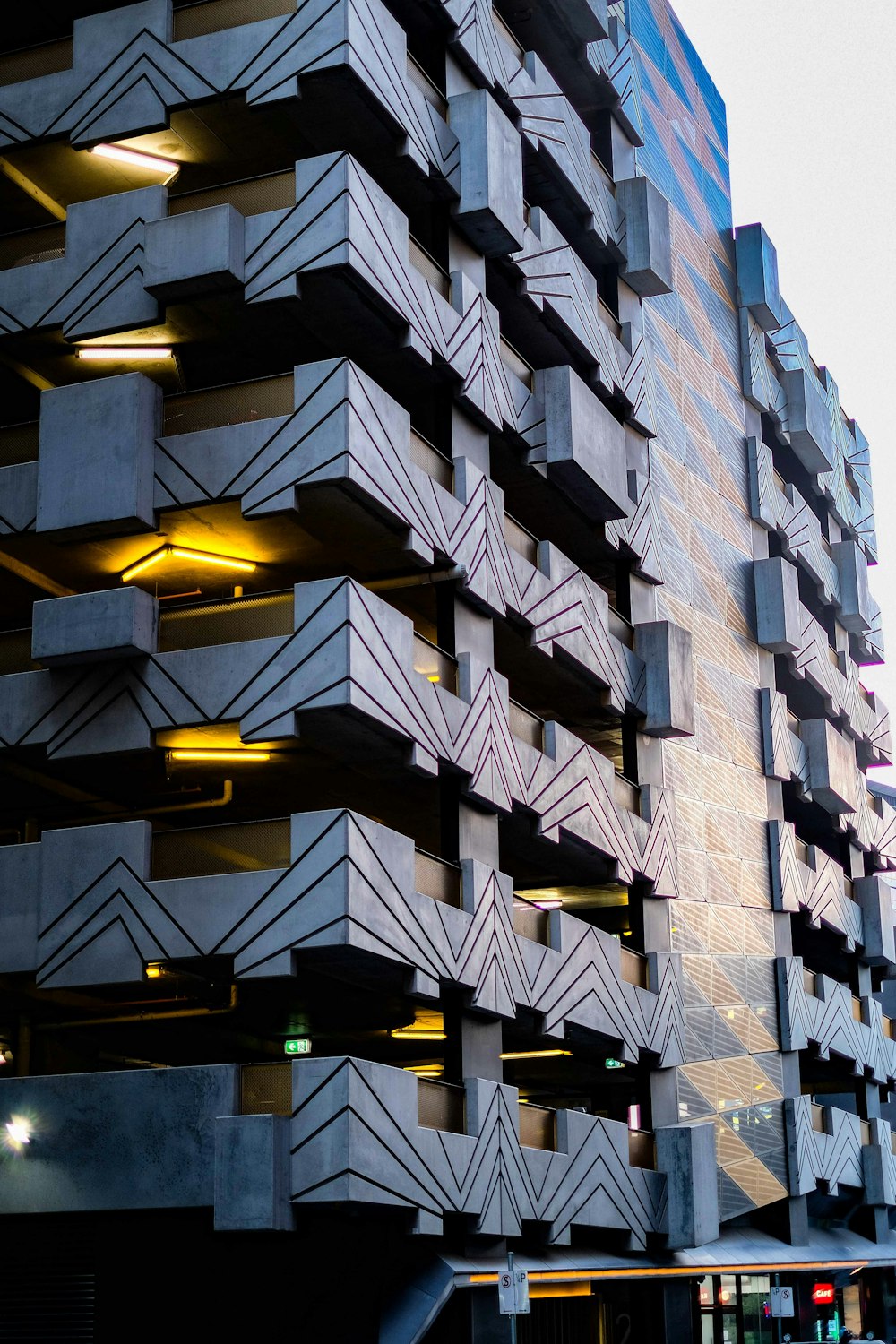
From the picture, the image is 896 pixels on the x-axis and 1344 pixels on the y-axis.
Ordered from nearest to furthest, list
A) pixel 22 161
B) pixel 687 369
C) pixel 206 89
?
pixel 206 89, pixel 22 161, pixel 687 369

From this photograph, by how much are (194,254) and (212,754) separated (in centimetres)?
814

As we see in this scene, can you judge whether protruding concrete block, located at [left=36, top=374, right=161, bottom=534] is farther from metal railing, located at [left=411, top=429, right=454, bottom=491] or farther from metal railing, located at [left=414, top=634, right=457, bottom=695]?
metal railing, located at [left=414, top=634, right=457, bottom=695]

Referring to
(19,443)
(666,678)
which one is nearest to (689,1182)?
(666,678)

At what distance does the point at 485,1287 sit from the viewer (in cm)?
2970

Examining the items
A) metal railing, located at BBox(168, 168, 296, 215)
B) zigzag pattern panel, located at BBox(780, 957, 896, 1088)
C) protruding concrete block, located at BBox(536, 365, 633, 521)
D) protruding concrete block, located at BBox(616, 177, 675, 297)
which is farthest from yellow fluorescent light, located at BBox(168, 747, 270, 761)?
zigzag pattern panel, located at BBox(780, 957, 896, 1088)

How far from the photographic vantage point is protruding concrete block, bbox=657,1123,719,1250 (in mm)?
37062

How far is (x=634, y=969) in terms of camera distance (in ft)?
128

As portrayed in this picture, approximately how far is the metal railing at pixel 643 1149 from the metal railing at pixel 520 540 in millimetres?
11826

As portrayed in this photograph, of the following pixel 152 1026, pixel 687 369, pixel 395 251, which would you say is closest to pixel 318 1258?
pixel 152 1026

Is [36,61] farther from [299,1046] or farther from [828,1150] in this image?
[828,1150]

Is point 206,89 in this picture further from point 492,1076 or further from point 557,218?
point 492,1076

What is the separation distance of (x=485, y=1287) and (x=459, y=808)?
7952 mm

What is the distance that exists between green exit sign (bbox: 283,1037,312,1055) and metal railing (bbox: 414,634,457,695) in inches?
374

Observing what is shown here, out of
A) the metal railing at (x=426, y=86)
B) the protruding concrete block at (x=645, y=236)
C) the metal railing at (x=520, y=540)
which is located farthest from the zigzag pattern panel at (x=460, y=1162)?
the protruding concrete block at (x=645, y=236)
